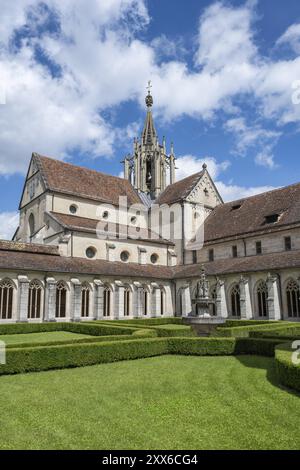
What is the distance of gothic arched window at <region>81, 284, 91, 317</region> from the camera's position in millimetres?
33781

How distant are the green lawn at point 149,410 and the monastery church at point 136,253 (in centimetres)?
1858

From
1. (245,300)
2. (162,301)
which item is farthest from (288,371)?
(162,301)

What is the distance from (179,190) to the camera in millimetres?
49188

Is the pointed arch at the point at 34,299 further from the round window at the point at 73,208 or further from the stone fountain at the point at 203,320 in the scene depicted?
the stone fountain at the point at 203,320

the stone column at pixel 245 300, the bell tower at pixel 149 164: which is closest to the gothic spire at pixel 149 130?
the bell tower at pixel 149 164

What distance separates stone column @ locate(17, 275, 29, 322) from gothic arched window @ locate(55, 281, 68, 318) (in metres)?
3.07

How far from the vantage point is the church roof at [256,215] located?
36156mm

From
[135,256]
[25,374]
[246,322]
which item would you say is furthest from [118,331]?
[135,256]

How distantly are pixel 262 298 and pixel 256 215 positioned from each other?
10353mm

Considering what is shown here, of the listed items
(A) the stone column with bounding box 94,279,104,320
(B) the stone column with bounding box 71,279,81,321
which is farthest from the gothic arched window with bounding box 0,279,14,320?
(A) the stone column with bounding box 94,279,104,320

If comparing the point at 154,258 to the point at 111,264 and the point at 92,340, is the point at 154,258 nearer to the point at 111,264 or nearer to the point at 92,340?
the point at 111,264

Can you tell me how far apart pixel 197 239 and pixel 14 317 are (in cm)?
2369

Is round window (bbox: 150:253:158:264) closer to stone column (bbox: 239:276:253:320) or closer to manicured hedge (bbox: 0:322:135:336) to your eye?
stone column (bbox: 239:276:253:320)
